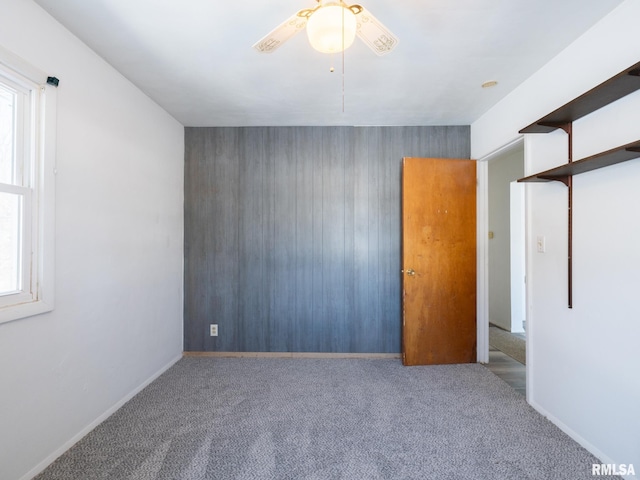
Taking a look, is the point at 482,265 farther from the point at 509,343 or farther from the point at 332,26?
the point at 332,26

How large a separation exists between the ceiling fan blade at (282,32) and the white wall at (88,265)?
1.28 m

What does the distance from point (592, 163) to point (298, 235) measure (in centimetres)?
235

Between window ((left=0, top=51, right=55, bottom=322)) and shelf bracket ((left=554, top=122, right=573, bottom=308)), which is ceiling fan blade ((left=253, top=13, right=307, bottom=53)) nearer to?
window ((left=0, top=51, right=55, bottom=322))

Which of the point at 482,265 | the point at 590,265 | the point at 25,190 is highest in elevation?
the point at 25,190

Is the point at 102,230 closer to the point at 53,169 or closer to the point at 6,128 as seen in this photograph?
the point at 53,169

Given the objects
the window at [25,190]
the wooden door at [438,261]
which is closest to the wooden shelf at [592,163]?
the wooden door at [438,261]

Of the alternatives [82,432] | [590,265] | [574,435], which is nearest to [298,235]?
[82,432]

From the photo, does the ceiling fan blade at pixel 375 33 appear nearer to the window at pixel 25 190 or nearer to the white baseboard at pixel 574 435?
the window at pixel 25 190

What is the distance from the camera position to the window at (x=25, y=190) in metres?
1.51

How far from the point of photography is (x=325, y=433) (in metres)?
1.91

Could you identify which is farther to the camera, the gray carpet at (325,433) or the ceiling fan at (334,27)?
the gray carpet at (325,433)

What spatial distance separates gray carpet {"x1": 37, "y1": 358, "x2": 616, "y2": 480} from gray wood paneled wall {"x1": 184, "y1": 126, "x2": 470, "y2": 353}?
0.56 m

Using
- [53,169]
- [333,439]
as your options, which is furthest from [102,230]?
[333,439]

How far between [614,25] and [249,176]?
2.87 m
